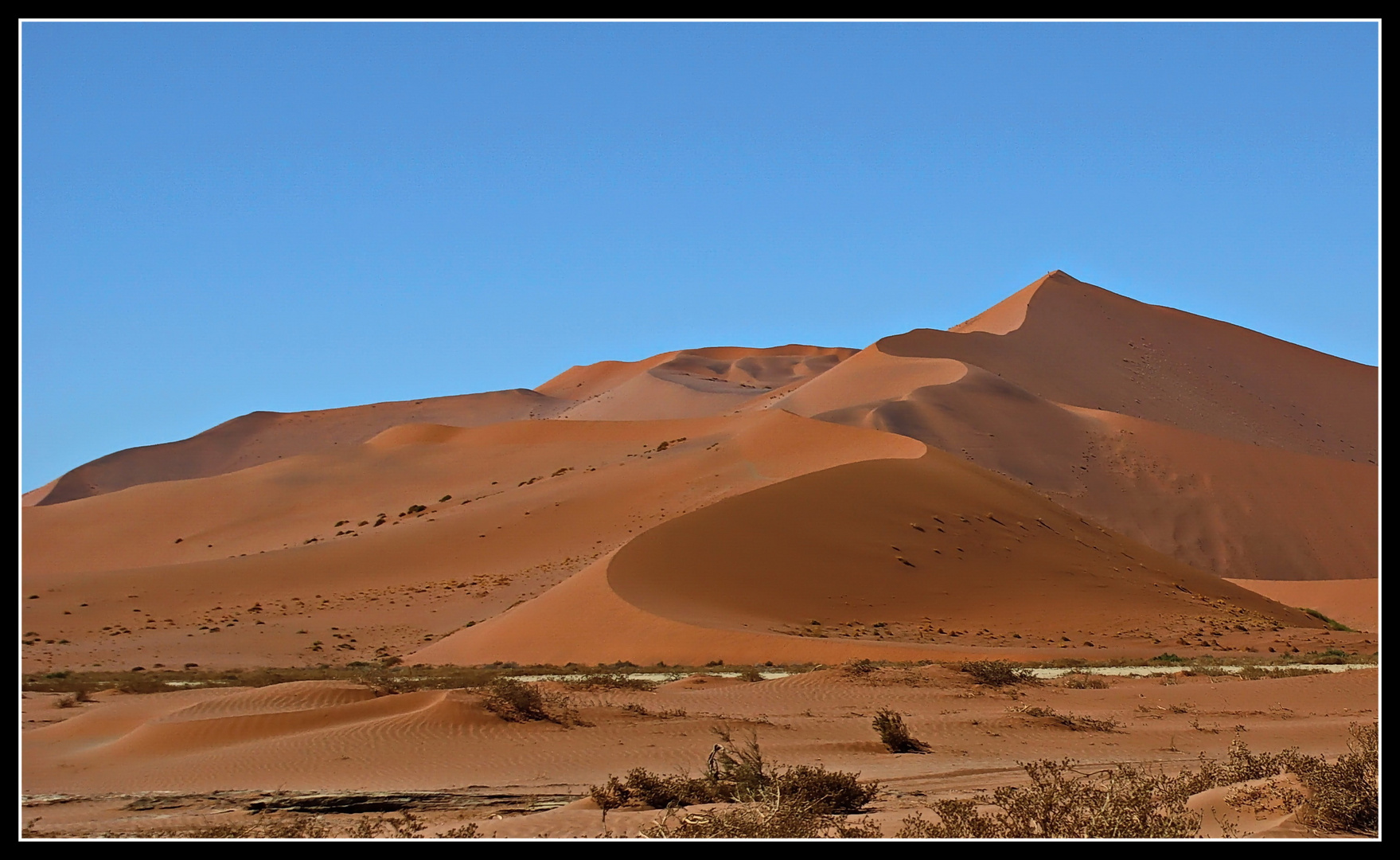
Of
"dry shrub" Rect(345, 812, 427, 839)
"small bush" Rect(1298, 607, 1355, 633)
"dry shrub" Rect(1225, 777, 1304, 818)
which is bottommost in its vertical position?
"small bush" Rect(1298, 607, 1355, 633)

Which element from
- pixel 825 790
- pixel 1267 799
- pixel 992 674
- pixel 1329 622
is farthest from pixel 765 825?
pixel 1329 622

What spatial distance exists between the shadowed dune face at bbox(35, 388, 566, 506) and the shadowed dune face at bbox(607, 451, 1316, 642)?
256 feet

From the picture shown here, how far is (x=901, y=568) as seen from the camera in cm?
3525

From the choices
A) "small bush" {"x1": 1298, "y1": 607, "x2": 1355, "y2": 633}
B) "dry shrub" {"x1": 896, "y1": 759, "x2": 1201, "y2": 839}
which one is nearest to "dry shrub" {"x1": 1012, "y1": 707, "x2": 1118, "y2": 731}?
"dry shrub" {"x1": 896, "y1": 759, "x2": 1201, "y2": 839}

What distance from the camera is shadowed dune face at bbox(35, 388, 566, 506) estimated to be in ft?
369

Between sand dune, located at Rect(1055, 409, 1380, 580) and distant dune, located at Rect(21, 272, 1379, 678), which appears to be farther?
sand dune, located at Rect(1055, 409, 1380, 580)

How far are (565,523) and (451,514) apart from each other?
7764 millimetres

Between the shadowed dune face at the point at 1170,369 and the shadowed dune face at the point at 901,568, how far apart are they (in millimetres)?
29774

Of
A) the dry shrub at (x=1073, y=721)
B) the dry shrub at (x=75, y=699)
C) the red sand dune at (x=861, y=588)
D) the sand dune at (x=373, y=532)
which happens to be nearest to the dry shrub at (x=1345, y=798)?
the dry shrub at (x=1073, y=721)

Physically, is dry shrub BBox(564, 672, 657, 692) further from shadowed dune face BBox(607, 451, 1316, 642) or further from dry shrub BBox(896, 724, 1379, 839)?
dry shrub BBox(896, 724, 1379, 839)

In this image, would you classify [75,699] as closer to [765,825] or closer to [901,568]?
[765,825]

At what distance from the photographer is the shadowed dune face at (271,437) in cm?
11250

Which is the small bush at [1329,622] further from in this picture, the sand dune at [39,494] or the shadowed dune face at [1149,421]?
the sand dune at [39,494]
